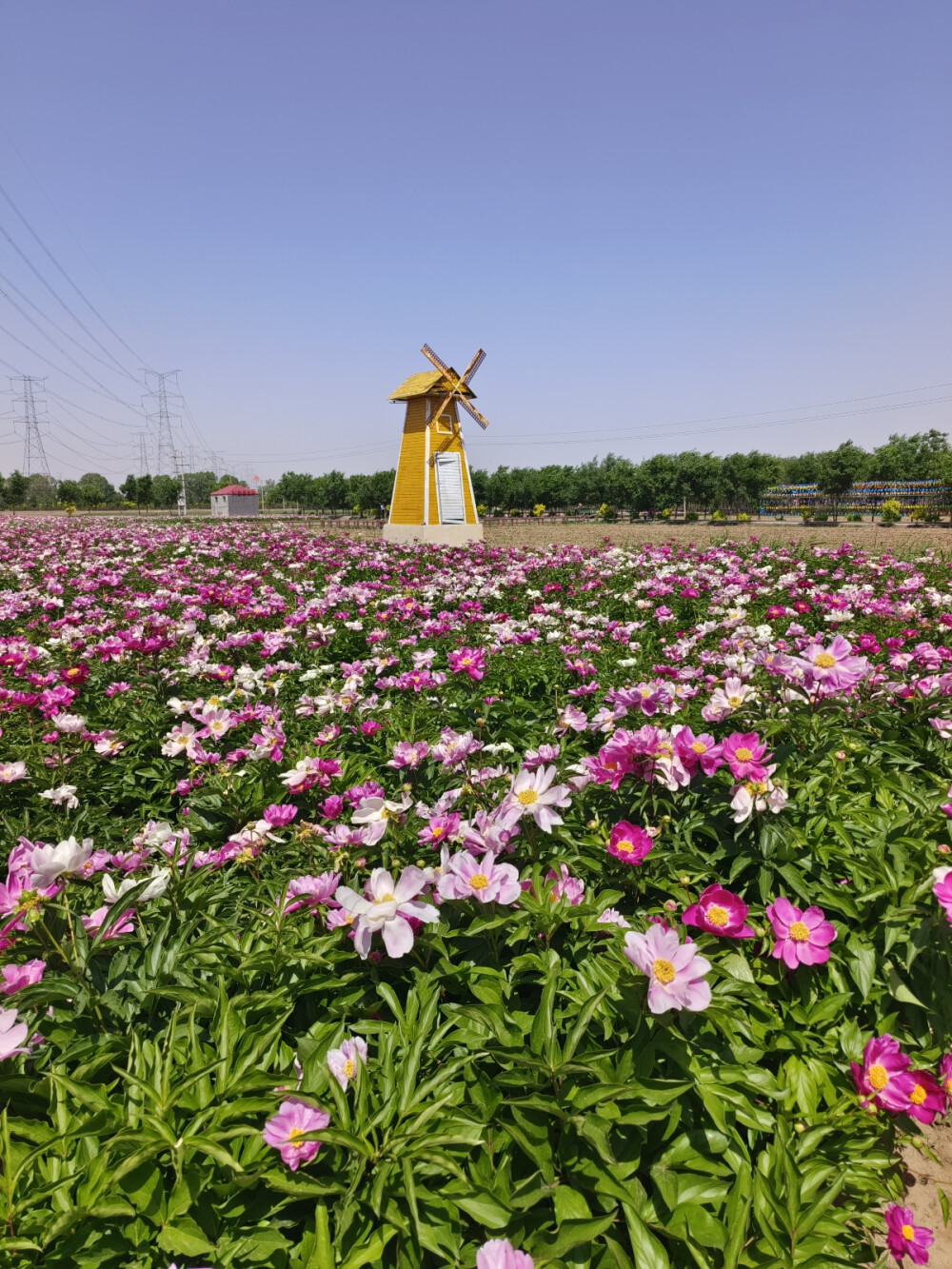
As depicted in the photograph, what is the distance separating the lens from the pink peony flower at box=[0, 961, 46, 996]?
1524 millimetres

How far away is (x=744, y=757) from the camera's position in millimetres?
1979

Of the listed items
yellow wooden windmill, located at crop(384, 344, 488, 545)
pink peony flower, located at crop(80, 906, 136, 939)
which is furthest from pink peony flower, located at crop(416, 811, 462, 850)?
yellow wooden windmill, located at crop(384, 344, 488, 545)

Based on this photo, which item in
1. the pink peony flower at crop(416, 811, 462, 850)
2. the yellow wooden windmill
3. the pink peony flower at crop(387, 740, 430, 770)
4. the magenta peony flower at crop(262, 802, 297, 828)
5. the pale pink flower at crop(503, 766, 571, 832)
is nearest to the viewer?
the pale pink flower at crop(503, 766, 571, 832)

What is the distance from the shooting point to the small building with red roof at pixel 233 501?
65.4 m

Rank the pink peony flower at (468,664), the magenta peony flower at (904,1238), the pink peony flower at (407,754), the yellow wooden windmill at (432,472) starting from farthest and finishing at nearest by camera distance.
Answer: the yellow wooden windmill at (432,472)
the pink peony flower at (468,664)
the pink peony flower at (407,754)
the magenta peony flower at (904,1238)

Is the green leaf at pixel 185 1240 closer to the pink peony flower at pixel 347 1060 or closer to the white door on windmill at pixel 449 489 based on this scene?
the pink peony flower at pixel 347 1060

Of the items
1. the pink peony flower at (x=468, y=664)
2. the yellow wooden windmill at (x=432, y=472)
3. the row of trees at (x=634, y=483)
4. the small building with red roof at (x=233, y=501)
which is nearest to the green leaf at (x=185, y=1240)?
the pink peony flower at (x=468, y=664)

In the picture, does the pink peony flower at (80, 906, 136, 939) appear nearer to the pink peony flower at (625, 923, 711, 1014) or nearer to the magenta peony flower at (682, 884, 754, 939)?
the pink peony flower at (625, 923, 711, 1014)

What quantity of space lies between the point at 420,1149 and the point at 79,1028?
103cm

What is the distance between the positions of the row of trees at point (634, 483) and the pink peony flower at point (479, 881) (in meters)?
55.8

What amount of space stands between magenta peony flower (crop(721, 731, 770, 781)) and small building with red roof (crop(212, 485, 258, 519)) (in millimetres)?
69080

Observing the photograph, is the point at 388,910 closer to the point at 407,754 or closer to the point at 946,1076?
the point at 407,754

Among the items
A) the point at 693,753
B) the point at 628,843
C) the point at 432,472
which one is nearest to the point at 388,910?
the point at 628,843

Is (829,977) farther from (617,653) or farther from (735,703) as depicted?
(617,653)
